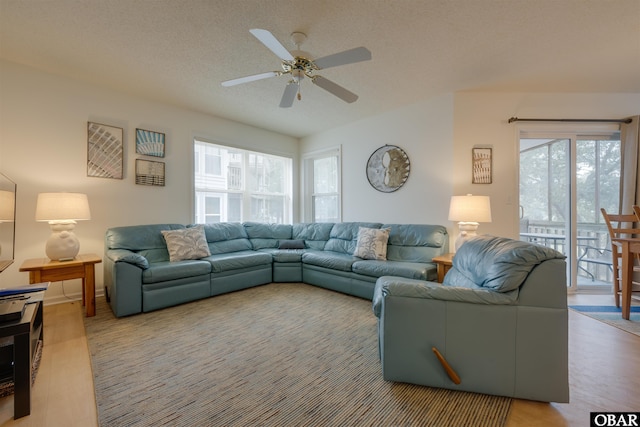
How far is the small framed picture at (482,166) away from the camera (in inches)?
131

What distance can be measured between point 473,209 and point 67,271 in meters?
4.31

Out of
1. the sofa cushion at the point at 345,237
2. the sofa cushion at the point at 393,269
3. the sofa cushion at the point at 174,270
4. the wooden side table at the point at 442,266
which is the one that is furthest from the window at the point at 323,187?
the sofa cushion at the point at 174,270

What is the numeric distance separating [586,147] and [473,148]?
1562mm

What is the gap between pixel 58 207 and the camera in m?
2.55

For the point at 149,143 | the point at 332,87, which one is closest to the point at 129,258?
the point at 149,143

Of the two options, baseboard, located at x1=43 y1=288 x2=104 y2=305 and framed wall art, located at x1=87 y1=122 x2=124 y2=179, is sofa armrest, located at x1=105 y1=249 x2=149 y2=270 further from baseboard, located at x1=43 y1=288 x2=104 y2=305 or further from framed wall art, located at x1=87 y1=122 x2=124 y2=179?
framed wall art, located at x1=87 y1=122 x2=124 y2=179

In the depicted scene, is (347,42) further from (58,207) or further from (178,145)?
(58,207)

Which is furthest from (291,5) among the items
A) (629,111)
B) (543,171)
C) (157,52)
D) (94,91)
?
(629,111)

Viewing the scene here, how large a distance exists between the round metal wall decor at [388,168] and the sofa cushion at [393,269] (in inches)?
53.8

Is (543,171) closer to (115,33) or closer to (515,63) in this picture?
(515,63)

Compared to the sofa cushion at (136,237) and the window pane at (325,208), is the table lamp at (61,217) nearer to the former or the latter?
the sofa cushion at (136,237)

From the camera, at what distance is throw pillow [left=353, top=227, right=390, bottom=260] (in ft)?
11.3

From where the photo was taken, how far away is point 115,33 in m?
2.20

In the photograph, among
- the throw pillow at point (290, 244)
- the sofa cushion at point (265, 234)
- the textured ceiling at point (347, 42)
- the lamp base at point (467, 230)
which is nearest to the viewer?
the textured ceiling at point (347, 42)
